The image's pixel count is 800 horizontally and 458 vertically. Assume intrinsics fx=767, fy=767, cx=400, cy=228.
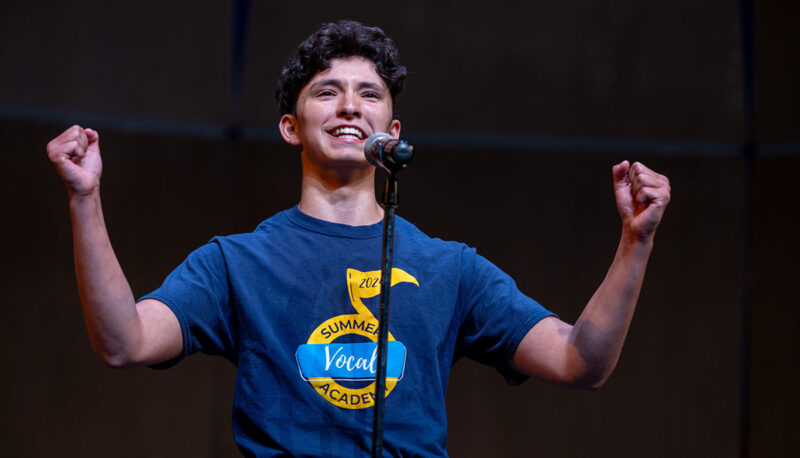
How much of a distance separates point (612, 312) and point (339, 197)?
572 mm

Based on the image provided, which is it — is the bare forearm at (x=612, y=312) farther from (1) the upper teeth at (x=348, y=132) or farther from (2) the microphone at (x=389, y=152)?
(1) the upper teeth at (x=348, y=132)

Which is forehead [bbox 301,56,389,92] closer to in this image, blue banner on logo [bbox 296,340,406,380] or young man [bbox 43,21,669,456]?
young man [bbox 43,21,669,456]

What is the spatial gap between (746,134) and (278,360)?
2.29 m

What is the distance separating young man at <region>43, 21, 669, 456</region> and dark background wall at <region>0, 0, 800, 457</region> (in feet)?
4.27

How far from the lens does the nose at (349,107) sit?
4.91 feet

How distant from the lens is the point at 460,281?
150cm

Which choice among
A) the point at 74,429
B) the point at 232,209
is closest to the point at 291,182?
the point at 232,209

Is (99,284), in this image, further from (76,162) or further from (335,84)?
(335,84)

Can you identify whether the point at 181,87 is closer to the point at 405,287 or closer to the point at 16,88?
the point at 16,88

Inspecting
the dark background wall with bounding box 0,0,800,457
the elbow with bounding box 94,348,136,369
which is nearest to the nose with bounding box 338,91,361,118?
the elbow with bounding box 94,348,136,369

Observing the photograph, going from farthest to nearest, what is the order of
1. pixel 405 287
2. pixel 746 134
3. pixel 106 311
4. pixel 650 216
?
pixel 746 134
pixel 405 287
pixel 650 216
pixel 106 311

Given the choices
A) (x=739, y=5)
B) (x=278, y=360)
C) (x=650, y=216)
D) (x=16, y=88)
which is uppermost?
(x=739, y=5)

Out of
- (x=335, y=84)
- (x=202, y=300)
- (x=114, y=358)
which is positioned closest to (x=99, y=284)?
(x=114, y=358)

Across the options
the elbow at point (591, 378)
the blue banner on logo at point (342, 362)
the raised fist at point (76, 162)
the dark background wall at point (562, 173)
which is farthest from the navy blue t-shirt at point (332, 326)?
the dark background wall at point (562, 173)
